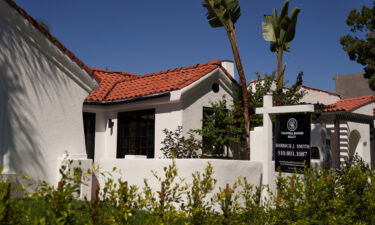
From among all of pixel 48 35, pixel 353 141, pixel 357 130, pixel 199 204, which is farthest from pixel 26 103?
pixel 353 141

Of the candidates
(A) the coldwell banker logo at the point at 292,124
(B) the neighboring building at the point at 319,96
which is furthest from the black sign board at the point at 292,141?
(B) the neighboring building at the point at 319,96

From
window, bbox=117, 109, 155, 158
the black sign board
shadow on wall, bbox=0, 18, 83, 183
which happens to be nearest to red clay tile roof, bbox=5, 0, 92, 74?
shadow on wall, bbox=0, 18, 83, 183

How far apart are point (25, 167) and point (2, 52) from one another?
2.78m

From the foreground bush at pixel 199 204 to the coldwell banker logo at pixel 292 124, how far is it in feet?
7.18

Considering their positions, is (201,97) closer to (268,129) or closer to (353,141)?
(268,129)

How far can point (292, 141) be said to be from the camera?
927cm

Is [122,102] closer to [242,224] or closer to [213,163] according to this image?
[213,163]

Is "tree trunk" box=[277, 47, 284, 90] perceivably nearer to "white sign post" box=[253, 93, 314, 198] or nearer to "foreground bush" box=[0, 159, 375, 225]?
"white sign post" box=[253, 93, 314, 198]

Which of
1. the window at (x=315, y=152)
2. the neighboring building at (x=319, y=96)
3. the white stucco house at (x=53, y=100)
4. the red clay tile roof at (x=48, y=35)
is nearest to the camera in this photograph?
the white stucco house at (x=53, y=100)

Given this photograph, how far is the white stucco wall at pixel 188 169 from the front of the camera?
31.7 feet

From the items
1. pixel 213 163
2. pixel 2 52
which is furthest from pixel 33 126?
pixel 213 163

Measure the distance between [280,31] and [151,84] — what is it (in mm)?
5882

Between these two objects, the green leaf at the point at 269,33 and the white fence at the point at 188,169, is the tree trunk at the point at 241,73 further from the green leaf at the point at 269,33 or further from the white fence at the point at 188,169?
the white fence at the point at 188,169

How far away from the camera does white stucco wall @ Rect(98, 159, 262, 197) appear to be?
9.66 m
